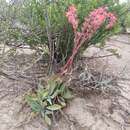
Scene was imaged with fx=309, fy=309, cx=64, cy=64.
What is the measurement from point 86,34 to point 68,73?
1.39 ft

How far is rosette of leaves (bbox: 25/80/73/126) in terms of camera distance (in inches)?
110

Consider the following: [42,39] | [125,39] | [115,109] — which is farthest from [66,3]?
[125,39]

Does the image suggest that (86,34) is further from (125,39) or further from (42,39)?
(125,39)

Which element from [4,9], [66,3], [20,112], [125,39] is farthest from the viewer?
[125,39]

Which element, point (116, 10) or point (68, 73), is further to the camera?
point (116, 10)

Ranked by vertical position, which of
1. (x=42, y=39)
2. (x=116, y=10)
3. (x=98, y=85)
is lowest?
(x=98, y=85)

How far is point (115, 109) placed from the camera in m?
3.05

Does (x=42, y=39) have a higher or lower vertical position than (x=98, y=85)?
higher

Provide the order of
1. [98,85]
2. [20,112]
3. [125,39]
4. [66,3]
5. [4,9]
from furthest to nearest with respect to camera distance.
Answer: [125,39]
[4,9]
[66,3]
[98,85]
[20,112]

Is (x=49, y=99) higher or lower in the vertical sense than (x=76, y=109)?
higher

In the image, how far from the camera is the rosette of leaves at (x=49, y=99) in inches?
110

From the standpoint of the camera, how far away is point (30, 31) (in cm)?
370

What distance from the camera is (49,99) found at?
112 inches

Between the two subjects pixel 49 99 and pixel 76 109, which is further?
pixel 76 109
